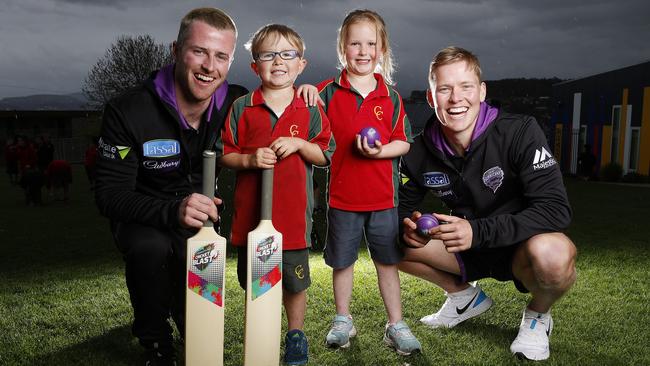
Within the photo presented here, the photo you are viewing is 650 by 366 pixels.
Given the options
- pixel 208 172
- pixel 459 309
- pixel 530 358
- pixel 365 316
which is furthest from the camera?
pixel 365 316

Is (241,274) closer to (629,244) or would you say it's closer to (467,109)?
(467,109)

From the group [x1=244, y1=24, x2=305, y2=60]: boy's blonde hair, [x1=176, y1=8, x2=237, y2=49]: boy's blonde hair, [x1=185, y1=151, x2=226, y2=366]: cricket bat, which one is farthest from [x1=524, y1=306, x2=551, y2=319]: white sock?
[x1=176, y1=8, x2=237, y2=49]: boy's blonde hair

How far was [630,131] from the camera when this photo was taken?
19.8 metres

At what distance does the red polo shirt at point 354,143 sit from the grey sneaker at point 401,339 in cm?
54

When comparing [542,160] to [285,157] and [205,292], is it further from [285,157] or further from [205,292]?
[205,292]

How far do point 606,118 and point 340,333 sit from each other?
20.9 meters

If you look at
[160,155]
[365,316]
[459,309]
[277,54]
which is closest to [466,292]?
[459,309]

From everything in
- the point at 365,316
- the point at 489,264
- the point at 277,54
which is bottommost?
the point at 365,316

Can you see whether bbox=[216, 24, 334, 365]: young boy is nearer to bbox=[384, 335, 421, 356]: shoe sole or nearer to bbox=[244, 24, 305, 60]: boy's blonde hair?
bbox=[244, 24, 305, 60]: boy's blonde hair

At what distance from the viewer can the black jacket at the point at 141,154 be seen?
2.56 meters

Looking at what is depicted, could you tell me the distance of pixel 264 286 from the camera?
2457 millimetres

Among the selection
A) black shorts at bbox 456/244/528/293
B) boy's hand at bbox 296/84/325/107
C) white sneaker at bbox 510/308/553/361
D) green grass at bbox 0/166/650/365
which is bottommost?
green grass at bbox 0/166/650/365

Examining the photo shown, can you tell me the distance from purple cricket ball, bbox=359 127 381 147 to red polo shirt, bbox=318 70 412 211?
161mm

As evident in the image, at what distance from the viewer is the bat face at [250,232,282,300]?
244 centimetres
